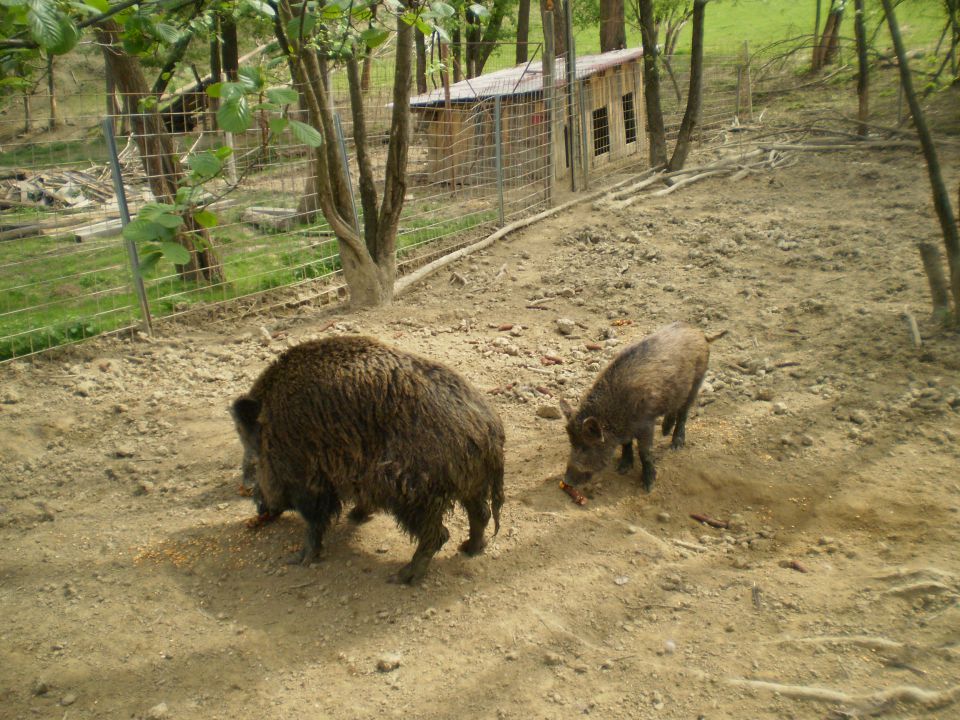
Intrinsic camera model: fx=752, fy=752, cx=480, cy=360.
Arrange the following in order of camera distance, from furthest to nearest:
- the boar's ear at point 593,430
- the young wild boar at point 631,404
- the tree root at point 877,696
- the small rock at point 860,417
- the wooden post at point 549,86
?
the wooden post at point 549,86
the small rock at point 860,417
the young wild boar at point 631,404
the boar's ear at point 593,430
the tree root at point 877,696

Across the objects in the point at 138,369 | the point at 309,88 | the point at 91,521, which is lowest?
the point at 91,521

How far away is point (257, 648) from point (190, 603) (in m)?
0.56

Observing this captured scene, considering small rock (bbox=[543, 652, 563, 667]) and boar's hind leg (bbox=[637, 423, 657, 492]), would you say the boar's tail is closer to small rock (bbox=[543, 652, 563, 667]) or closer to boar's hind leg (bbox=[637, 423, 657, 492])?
small rock (bbox=[543, 652, 563, 667])

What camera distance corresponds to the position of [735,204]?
1108 centimetres

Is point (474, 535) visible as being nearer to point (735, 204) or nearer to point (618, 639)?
point (618, 639)

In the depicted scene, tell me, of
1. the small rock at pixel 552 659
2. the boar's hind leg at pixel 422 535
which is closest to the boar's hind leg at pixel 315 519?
the boar's hind leg at pixel 422 535

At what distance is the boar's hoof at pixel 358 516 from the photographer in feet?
15.0

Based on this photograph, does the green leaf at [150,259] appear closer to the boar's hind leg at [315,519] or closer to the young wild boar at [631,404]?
the boar's hind leg at [315,519]

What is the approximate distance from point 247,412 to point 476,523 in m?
1.42

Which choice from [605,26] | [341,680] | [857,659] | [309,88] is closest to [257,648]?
[341,680]

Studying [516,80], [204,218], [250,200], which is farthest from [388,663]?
[516,80]

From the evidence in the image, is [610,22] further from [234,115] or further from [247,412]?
[234,115]

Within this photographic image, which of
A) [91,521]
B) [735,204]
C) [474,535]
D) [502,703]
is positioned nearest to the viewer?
[502,703]

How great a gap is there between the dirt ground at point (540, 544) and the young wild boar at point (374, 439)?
39 cm
